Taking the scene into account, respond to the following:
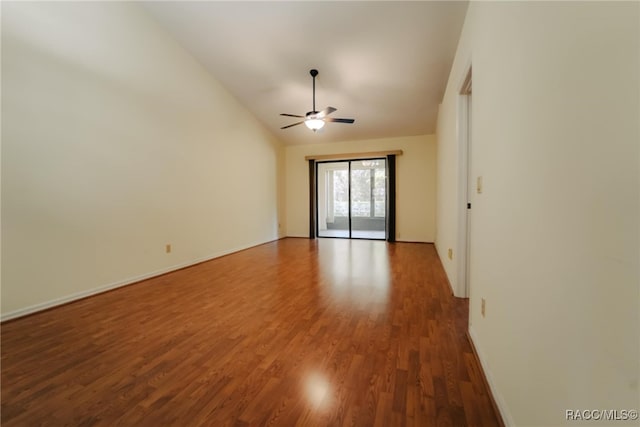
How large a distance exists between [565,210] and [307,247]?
16.7ft

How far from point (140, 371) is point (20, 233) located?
1.89 meters

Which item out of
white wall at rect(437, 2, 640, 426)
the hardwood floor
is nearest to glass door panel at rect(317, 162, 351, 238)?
the hardwood floor

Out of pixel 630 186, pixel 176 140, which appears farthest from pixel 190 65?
pixel 630 186

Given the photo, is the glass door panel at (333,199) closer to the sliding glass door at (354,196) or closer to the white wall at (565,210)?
the sliding glass door at (354,196)

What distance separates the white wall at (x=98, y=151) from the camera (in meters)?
2.35

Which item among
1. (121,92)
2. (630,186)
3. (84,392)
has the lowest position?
(84,392)

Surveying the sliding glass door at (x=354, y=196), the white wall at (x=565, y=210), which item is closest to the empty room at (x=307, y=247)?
the white wall at (x=565, y=210)

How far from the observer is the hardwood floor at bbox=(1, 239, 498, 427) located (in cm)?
127

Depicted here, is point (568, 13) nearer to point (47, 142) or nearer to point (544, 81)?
point (544, 81)

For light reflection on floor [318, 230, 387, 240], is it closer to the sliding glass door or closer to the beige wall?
the sliding glass door

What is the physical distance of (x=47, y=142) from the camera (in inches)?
99.3

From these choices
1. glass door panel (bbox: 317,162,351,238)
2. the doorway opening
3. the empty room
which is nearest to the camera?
the empty room

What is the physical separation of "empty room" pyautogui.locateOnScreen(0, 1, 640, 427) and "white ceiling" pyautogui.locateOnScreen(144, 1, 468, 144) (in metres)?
0.03

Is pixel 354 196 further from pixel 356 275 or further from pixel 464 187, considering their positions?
pixel 464 187
